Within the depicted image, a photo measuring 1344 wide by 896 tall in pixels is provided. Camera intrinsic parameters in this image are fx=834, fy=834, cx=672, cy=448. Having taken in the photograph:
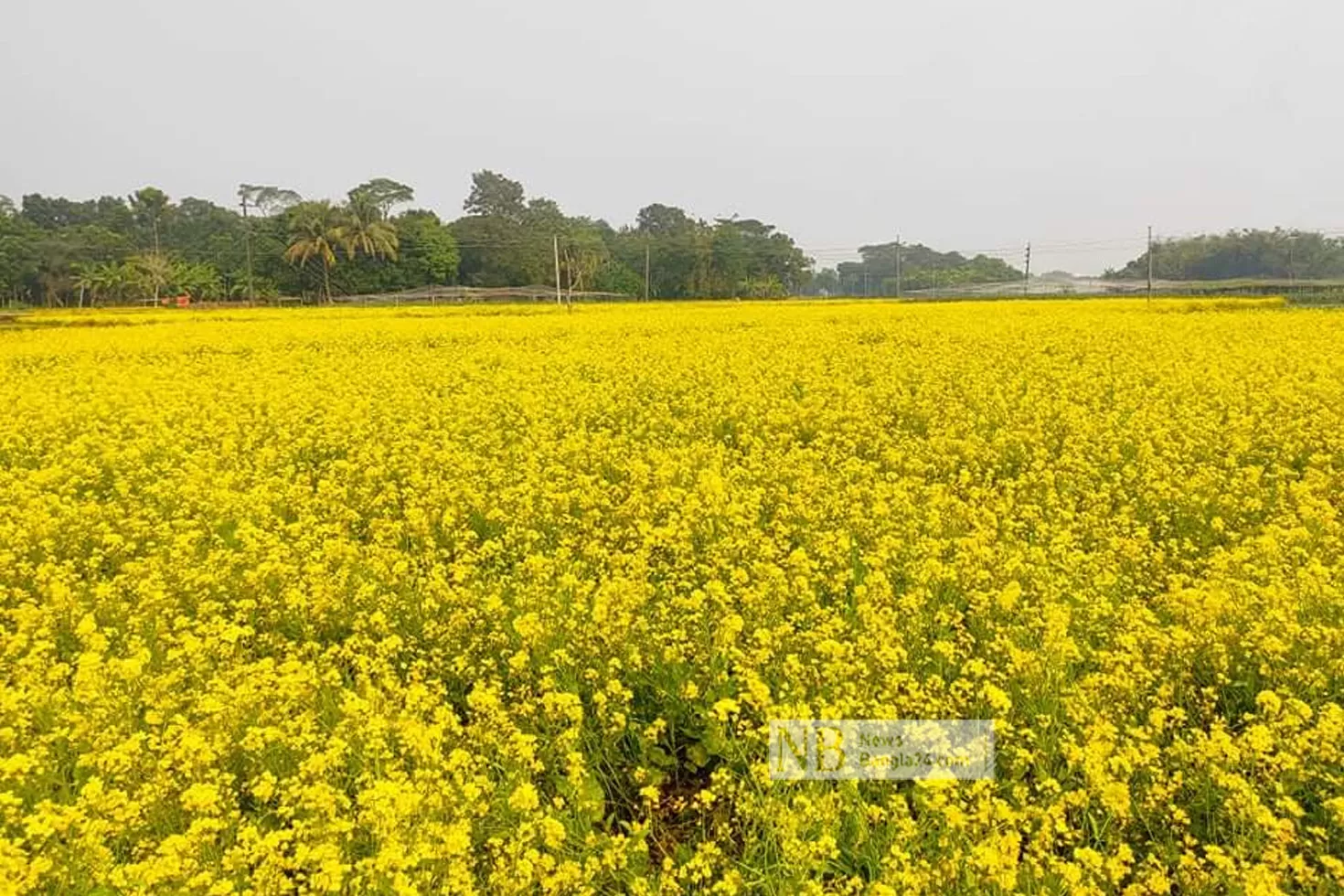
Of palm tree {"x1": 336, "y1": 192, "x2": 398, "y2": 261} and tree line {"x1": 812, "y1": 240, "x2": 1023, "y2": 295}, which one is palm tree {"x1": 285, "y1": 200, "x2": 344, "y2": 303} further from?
tree line {"x1": 812, "y1": 240, "x2": 1023, "y2": 295}

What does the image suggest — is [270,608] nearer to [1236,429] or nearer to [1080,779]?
[1080,779]

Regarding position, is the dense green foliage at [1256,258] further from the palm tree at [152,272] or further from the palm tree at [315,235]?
the palm tree at [152,272]

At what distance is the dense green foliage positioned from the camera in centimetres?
5834

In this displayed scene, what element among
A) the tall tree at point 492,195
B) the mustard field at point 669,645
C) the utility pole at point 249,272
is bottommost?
the mustard field at point 669,645

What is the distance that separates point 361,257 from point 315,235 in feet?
14.6

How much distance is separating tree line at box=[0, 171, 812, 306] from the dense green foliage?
95.7 ft

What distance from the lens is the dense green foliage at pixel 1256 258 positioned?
58344 mm

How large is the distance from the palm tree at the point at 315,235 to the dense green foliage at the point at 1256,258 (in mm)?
53537

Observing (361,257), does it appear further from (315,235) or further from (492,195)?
(492,195)

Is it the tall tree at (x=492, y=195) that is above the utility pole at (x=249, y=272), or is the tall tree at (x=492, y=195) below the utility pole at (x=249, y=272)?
above

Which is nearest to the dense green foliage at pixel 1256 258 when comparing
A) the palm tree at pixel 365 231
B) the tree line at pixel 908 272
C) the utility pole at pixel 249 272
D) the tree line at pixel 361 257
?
the tree line at pixel 908 272

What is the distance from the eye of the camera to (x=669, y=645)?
3.90 meters

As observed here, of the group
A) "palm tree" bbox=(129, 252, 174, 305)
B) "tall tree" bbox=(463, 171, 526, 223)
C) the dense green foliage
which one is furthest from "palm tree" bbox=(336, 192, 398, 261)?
the dense green foliage

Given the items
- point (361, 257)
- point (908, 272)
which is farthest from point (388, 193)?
point (908, 272)
